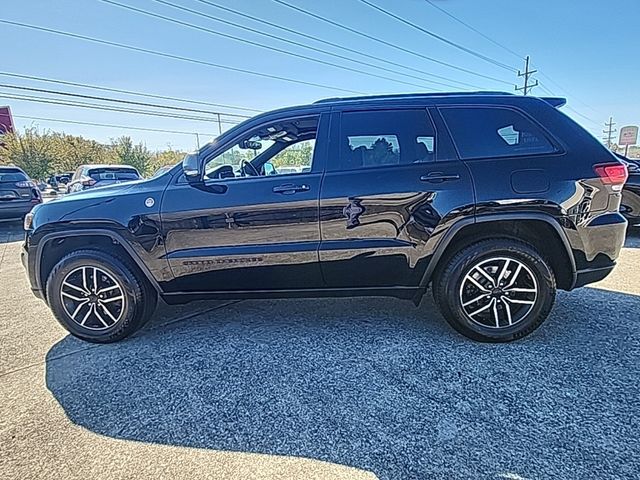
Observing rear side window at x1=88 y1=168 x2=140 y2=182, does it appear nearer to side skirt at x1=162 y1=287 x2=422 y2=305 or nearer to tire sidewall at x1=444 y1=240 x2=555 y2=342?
side skirt at x1=162 y1=287 x2=422 y2=305

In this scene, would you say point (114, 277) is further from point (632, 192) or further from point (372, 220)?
point (632, 192)

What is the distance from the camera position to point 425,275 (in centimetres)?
306

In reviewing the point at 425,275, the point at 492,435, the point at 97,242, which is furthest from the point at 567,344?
the point at 97,242

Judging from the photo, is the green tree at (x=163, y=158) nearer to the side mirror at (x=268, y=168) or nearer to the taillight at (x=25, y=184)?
the taillight at (x=25, y=184)

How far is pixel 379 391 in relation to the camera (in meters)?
2.49

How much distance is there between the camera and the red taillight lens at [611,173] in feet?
9.31

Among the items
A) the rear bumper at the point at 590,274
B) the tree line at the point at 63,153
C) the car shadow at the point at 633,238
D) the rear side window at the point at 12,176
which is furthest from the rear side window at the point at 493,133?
the tree line at the point at 63,153

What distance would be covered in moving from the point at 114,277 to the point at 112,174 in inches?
398

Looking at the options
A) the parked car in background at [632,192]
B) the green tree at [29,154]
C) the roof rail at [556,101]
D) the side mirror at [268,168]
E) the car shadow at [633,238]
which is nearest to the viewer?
the roof rail at [556,101]

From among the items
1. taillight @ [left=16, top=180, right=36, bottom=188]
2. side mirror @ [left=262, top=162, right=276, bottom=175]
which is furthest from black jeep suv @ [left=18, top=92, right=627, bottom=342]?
taillight @ [left=16, top=180, right=36, bottom=188]

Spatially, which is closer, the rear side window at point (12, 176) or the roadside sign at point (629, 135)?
the rear side window at point (12, 176)

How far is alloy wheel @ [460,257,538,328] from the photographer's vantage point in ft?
9.71

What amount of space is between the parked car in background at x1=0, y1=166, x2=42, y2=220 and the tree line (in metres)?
28.9

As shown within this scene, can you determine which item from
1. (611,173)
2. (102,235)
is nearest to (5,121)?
(102,235)
